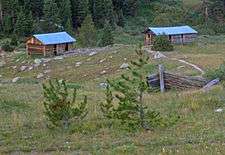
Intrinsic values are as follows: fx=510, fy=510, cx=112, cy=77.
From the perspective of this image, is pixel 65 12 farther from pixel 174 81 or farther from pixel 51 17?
pixel 174 81

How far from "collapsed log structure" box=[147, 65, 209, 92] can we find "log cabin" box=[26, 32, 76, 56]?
108 feet

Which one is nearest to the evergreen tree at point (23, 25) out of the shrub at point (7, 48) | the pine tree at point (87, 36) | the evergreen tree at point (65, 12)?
the evergreen tree at point (65, 12)

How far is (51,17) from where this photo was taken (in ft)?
274

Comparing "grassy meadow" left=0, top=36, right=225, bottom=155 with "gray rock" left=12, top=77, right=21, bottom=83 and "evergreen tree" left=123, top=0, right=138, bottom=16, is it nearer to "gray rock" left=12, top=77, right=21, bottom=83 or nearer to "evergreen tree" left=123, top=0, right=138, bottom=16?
"gray rock" left=12, top=77, right=21, bottom=83

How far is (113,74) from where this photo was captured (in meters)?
43.7

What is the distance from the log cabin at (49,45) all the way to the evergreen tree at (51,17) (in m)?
18.2

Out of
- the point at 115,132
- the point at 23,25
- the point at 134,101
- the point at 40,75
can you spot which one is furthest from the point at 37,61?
the point at 134,101

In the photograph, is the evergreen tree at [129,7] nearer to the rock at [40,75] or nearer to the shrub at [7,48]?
the shrub at [7,48]

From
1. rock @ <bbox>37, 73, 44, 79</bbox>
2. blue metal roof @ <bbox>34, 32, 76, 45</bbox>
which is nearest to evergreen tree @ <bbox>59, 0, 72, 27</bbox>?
blue metal roof @ <bbox>34, 32, 76, 45</bbox>

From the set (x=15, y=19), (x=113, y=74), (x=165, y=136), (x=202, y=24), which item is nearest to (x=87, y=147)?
(x=165, y=136)

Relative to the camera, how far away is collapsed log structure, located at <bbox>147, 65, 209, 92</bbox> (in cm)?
2875

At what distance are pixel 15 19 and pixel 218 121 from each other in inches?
2925

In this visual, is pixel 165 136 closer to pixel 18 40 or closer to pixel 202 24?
pixel 18 40

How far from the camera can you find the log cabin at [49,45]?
201 feet
